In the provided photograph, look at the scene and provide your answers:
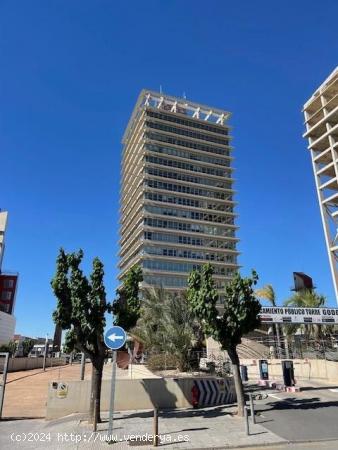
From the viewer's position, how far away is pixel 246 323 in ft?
47.4

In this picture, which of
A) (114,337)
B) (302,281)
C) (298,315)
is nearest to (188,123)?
(302,281)

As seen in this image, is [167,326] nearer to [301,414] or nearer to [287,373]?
[287,373]

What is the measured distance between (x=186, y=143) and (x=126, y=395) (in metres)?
86.2

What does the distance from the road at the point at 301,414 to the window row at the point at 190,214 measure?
68634mm

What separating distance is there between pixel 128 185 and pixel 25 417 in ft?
301

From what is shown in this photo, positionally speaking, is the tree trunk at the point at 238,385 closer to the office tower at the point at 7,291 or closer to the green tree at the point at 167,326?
the green tree at the point at 167,326

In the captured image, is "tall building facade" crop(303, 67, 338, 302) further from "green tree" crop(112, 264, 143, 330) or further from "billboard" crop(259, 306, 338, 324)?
"green tree" crop(112, 264, 143, 330)

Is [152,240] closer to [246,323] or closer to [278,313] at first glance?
[278,313]

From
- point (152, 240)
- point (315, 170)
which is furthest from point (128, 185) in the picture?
point (315, 170)

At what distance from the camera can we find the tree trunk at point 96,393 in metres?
11.9

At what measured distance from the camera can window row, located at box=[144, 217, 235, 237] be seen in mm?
85188

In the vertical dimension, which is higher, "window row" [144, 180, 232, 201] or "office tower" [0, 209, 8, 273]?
"window row" [144, 180, 232, 201]

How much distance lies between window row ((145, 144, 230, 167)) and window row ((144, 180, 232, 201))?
8.16 m

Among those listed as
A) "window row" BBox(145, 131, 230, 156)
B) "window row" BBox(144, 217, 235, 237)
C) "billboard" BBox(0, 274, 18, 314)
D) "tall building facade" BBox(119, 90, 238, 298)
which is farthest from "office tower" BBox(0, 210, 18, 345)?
"window row" BBox(145, 131, 230, 156)
